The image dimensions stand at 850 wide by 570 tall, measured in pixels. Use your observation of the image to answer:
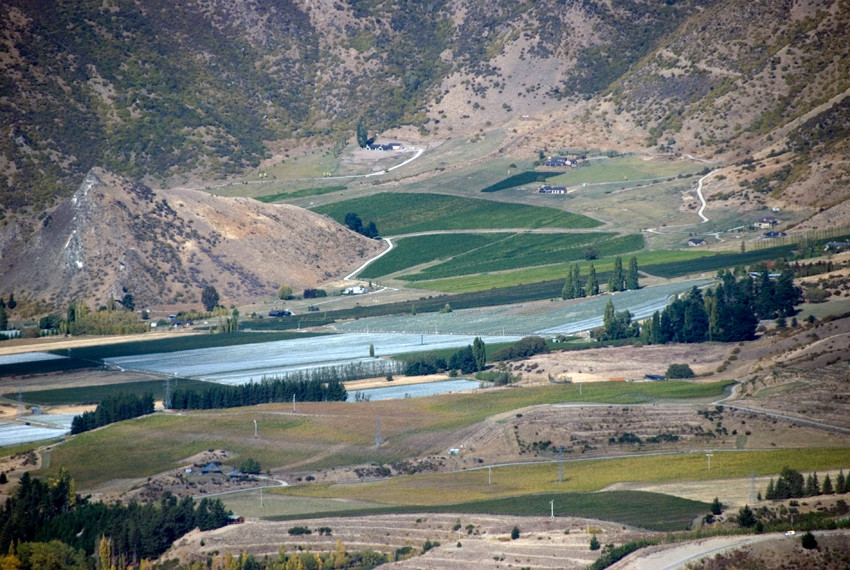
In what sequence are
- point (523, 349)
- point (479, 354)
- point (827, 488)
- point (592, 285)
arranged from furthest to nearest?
point (592, 285)
point (523, 349)
point (479, 354)
point (827, 488)

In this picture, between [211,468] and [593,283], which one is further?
[593,283]

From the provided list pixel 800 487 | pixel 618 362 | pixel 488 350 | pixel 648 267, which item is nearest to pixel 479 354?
pixel 488 350

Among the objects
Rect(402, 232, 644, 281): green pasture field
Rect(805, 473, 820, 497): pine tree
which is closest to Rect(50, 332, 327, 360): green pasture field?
Rect(402, 232, 644, 281): green pasture field

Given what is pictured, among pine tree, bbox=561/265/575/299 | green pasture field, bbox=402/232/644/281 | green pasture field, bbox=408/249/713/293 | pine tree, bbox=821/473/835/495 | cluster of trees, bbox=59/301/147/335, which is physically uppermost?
green pasture field, bbox=402/232/644/281

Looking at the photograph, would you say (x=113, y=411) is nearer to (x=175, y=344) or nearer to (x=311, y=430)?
(x=311, y=430)

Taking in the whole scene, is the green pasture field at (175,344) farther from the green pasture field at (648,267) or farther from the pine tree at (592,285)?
the pine tree at (592,285)

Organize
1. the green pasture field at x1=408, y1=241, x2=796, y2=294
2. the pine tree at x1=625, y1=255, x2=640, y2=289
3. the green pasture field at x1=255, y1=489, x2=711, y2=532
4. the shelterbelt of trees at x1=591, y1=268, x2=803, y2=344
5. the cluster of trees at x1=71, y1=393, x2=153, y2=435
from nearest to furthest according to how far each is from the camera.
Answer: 1. the green pasture field at x1=255, y1=489, x2=711, y2=532
2. the cluster of trees at x1=71, y1=393, x2=153, y2=435
3. the shelterbelt of trees at x1=591, y1=268, x2=803, y2=344
4. the pine tree at x1=625, y1=255, x2=640, y2=289
5. the green pasture field at x1=408, y1=241, x2=796, y2=294

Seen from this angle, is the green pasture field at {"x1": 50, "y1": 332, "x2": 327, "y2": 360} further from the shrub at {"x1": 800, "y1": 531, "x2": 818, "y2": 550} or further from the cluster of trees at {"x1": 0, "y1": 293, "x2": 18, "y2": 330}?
the shrub at {"x1": 800, "y1": 531, "x2": 818, "y2": 550}

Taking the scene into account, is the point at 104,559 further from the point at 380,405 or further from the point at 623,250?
the point at 623,250
